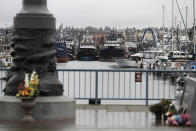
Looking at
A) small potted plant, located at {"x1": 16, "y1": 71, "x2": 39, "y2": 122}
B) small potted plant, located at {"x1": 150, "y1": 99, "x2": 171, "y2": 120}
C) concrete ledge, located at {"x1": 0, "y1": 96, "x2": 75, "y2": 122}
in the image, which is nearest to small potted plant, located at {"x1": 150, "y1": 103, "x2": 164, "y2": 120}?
small potted plant, located at {"x1": 150, "y1": 99, "x2": 171, "y2": 120}

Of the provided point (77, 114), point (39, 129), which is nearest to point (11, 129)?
point (39, 129)

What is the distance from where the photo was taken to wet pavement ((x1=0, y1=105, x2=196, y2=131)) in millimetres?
12273

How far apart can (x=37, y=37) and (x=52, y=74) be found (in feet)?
3.40

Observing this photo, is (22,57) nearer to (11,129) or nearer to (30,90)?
(30,90)

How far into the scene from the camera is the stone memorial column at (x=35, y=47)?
13.6 metres

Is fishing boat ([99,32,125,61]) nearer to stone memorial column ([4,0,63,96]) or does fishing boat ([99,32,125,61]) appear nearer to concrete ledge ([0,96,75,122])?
stone memorial column ([4,0,63,96])

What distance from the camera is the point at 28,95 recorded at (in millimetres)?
12844

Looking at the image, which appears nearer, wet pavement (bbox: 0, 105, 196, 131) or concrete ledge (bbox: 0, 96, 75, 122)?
wet pavement (bbox: 0, 105, 196, 131)

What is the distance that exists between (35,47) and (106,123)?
2535 mm

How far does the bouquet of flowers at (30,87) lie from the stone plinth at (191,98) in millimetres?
3537

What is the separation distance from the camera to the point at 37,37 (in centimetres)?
1365

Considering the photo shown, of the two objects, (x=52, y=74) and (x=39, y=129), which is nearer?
(x=39, y=129)

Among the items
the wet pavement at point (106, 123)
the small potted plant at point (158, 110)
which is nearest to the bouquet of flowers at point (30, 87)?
the wet pavement at point (106, 123)

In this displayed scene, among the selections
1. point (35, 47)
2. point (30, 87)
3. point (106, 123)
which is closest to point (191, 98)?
point (106, 123)
